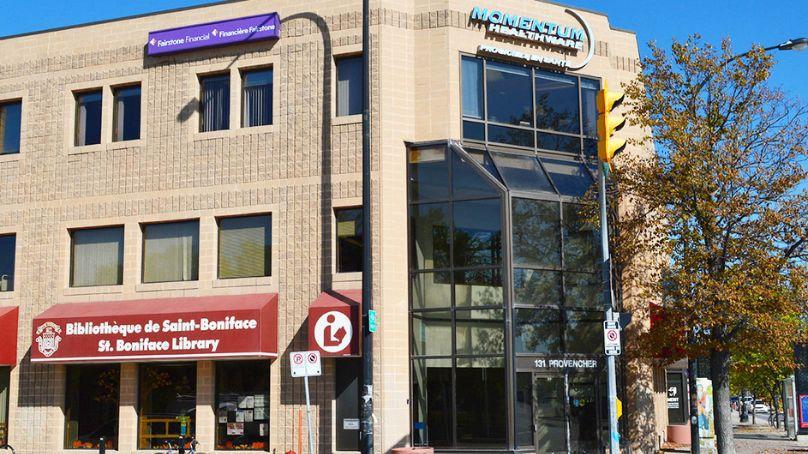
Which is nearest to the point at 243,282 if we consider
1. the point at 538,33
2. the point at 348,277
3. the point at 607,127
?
the point at 348,277

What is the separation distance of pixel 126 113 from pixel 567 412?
13.8 m

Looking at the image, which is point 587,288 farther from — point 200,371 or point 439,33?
point 200,371

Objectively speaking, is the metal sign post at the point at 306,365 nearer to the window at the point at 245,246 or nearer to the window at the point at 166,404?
the window at the point at 245,246

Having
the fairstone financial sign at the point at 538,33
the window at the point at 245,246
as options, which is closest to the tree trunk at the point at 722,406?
the fairstone financial sign at the point at 538,33

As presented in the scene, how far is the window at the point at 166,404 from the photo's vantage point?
79.3 feet

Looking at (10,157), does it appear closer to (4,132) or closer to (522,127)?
(4,132)

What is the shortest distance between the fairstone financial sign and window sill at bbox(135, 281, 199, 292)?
930cm

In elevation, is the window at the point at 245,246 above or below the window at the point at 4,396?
above

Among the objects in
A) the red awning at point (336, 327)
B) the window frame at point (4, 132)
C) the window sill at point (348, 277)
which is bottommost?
the red awning at point (336, 327)

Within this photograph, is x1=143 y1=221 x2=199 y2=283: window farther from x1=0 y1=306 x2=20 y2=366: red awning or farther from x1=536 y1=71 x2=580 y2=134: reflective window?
x1=536 y1=71 x2=580 y2=134: reflective window

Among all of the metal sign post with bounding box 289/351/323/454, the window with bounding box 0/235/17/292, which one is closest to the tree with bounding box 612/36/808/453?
the metal sign post with bounding box 289/351/323/454

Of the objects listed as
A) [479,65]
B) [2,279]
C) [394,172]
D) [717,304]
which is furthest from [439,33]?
[2,279]

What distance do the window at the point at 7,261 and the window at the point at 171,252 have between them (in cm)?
406

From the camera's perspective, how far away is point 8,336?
25.5 meters
